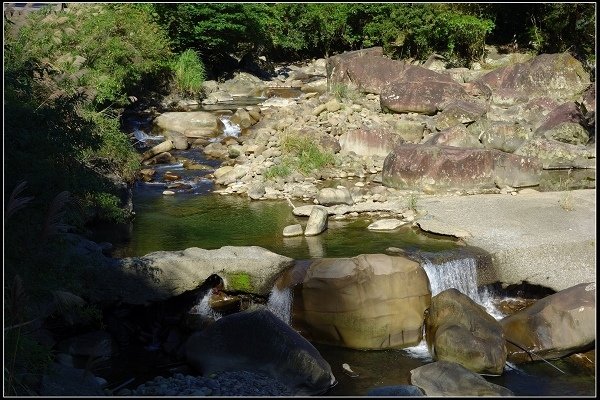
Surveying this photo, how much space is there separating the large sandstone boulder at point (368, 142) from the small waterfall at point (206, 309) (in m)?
8.77

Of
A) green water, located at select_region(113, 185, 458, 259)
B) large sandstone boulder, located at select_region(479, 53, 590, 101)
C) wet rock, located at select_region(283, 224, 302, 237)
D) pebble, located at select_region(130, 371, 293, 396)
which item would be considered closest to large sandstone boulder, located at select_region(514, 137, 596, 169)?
large sandstone boulder, located at select_region(479, 53, 590, 101)

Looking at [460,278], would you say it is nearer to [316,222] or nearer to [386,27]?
[316,222]

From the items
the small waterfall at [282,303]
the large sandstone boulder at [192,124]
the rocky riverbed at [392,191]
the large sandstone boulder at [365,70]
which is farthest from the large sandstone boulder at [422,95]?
the small waterfall at [282,303]

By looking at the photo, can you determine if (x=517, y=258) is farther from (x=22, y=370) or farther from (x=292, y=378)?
(x=22, y=370)

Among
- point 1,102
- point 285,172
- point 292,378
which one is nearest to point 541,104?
point 285,172

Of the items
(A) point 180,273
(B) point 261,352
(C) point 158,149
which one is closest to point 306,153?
(C) point 158,149

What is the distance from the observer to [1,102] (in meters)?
7.83

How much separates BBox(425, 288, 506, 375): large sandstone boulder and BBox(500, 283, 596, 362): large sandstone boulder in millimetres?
344

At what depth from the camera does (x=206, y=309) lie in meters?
11.0

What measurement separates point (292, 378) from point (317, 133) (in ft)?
36.1

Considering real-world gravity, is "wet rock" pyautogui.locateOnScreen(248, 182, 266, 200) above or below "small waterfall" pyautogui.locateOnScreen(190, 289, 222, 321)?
above

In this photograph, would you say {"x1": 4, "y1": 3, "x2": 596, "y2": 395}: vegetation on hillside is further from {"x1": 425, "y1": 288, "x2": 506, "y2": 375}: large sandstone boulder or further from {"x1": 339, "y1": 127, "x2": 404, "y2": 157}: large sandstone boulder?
{"x1": 425, "y1": 288, "x2": 506, "y2": 375}: large sandstone boulder

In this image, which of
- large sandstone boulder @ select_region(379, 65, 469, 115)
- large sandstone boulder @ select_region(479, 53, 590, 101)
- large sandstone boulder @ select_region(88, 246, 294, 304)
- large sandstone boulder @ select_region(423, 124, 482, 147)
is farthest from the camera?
large sandstone boulder @ select_region(479, 53, 590, 101)

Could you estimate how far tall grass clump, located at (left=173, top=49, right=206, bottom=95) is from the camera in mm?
26047
